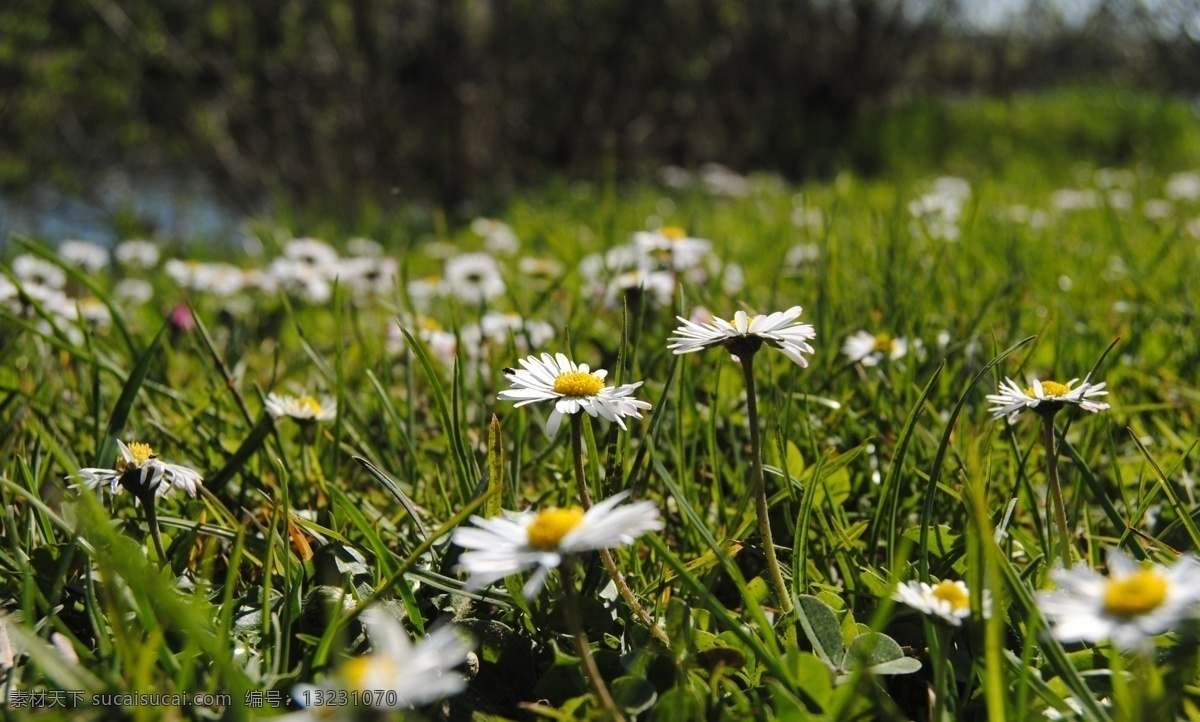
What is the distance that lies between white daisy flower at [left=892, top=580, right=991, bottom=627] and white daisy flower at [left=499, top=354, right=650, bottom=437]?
263mm

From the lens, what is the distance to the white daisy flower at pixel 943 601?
680 millimetres

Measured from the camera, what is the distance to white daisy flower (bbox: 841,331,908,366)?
1.28 meters

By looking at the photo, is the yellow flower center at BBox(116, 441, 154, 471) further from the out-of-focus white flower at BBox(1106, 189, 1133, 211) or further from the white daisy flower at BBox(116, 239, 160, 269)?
the out-of-focus white flower at BBox(1106, 189, 1133, 211)

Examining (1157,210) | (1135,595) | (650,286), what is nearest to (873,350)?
(650,286)

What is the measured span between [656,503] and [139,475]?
526 millimetres

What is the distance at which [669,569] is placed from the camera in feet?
3.05

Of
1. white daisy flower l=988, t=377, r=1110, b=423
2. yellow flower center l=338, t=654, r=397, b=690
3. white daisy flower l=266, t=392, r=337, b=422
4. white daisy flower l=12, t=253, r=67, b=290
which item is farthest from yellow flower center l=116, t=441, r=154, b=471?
white daisy flower l=12, t=253, r=67, b=290

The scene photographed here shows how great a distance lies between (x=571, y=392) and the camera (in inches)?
32.9

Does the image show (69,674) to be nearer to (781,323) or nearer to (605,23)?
(781,323)

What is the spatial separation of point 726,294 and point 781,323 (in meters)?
1.03

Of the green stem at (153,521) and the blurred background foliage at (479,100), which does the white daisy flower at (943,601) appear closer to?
the green stem at (153,521)

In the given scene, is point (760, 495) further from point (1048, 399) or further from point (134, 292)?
point (134, 292)

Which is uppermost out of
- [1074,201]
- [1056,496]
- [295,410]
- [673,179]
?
[673,179]

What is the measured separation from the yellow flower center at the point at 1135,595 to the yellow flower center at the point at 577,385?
43cm
